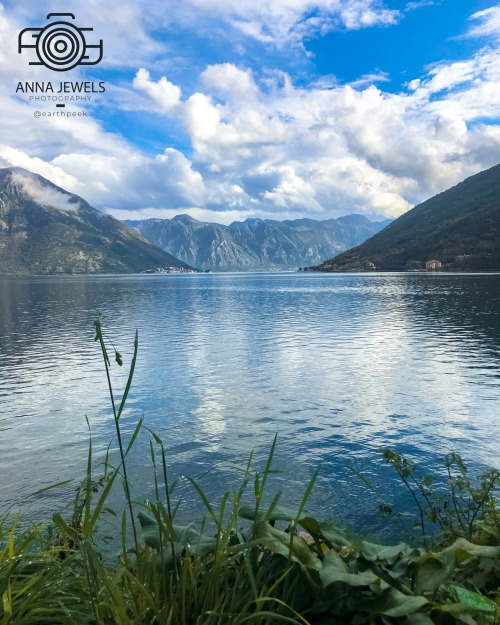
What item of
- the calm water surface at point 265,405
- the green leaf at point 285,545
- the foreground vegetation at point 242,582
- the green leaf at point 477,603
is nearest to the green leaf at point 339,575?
the foreground vegetation at point 242,582

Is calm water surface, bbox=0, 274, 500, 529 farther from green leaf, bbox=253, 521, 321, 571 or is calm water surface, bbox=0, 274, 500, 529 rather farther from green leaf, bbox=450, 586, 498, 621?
green leaf, bbox=450, 586, 498, 621

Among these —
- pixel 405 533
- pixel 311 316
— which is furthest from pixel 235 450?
pixel 311 316

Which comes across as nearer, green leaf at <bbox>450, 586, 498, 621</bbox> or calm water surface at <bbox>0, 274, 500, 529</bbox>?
green leaf at <bbox>450, 586, 498, 621</bbox>

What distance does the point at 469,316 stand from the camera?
63.8 metres

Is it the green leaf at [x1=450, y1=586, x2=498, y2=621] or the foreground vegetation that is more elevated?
the foreground vegetation

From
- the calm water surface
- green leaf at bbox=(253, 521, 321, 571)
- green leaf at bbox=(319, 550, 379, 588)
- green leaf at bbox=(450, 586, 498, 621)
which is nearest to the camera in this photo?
green leaf at bbox=(319, 550, 379, 588)

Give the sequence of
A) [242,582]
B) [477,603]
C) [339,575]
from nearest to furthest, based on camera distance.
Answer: [339,575], [242,582], [477,603]

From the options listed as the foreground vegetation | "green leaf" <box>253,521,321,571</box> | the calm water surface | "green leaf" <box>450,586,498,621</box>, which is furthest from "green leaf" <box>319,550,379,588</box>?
the calm water surface

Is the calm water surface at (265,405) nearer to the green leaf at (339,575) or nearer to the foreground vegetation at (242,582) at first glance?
the foreground vegetation at (242,582)

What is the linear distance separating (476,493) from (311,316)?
202ft

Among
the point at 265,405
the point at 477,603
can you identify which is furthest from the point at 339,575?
the point at 265,405

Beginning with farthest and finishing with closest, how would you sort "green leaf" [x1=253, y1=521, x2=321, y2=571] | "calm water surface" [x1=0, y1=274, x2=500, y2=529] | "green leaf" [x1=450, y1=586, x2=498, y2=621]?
"calm water surface" [x1=0, y1=274, x2=500, y2=529], "green leaf" [x1=450, y1=586, x2=498, y2=621], "green leaf" [x1=253, y1=521, x2=321, y2=571]

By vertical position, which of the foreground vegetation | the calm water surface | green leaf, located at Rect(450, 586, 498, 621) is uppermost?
the foreground vegetation

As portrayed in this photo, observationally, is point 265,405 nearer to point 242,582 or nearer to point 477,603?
point 477,603
